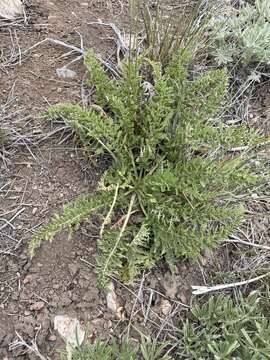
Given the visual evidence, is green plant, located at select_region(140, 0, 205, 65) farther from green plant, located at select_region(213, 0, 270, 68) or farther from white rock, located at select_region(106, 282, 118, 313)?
white rock, located at select_region(106, 282, 118, 313)

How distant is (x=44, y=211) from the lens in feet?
7.24

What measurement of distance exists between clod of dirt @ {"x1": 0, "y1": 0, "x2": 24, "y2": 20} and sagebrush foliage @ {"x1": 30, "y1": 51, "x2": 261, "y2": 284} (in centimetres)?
70

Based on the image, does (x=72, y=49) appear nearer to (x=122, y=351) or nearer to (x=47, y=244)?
(x=47, y=244)

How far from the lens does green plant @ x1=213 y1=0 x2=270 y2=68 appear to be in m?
2.73

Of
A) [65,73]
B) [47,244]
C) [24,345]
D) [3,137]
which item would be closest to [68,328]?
[24,345]

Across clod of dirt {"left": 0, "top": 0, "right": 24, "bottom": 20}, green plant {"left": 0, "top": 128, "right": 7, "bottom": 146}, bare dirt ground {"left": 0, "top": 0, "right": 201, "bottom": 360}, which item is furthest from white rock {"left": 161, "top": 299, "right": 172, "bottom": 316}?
clod of dirt {"left": 0, "top": 0, "right": 24, "bottom": 20}

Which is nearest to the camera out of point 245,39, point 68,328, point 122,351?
point 122,351

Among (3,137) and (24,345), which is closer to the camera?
(24,345)

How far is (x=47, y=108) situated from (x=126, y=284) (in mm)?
894

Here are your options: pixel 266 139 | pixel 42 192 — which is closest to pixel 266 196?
pixel 266 139

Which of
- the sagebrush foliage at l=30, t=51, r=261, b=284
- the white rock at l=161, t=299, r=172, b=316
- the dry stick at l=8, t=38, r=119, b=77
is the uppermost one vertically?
the dry stick at l=8, t=38, r=119, b=77

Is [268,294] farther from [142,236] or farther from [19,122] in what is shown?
[19,122]

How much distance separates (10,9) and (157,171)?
1284 mm

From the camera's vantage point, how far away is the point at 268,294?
2172 millimetres
